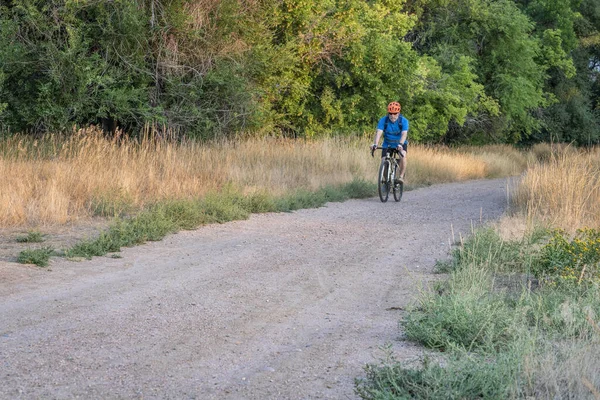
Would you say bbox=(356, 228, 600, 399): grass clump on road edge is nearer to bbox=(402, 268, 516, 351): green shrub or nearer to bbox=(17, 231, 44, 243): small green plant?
bbox=(402, 268, 516, 351): green shrub

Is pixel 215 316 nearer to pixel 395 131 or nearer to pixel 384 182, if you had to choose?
pixel 384 182

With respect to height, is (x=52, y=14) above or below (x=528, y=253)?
above

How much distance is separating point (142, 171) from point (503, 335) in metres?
9.37

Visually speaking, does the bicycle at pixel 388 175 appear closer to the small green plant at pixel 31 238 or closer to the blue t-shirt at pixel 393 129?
the blue t-shirt at pixel 393 129

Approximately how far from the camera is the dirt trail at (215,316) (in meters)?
4.84

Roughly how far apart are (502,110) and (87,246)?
32.3 meters

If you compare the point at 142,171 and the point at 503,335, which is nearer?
the point at 503,335

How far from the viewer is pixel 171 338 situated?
18.9ft

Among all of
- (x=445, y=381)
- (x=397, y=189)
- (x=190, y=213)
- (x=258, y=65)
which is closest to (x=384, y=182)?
(x=397, y=189)

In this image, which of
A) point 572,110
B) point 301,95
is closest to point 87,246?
point 301,95

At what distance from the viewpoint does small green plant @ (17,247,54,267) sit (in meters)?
8.30

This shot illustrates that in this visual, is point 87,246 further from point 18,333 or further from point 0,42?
point 0,42

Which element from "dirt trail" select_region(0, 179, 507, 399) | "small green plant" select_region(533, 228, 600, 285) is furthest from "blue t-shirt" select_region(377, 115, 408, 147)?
"small green plant" select_region(533, 228, 600, 285)

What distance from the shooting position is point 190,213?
38.1ft
